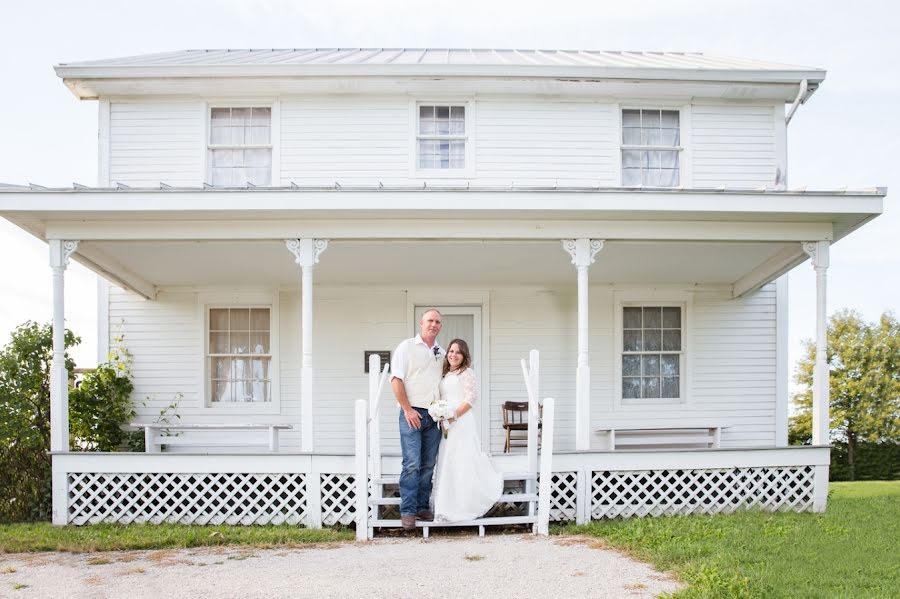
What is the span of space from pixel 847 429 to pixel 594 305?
15491mm

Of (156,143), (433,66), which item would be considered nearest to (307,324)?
(433,66)

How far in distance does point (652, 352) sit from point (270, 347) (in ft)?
18.3

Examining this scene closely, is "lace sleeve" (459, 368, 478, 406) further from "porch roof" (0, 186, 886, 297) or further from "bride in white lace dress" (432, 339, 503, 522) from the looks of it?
"porch roof" (0, 186, 886, 297)

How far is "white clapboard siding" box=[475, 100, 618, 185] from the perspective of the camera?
12.0m

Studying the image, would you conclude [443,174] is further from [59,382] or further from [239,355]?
[59,382]

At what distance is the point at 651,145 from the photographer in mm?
12195

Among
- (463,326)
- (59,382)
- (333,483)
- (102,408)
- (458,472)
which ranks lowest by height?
(333,483)

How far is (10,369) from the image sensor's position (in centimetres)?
1011

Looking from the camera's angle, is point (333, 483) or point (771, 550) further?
point (333, 483)

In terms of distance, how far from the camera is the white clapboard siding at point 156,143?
467 inches

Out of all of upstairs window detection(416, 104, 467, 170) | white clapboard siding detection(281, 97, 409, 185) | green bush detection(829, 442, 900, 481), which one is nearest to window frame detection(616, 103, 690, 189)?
upstairs window detection(416, 104, 467, 170)

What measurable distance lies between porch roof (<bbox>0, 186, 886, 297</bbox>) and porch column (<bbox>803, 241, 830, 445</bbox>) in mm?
153

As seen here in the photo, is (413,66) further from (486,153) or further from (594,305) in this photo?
(594,305)

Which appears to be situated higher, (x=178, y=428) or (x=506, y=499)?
(x=178, y=428)
